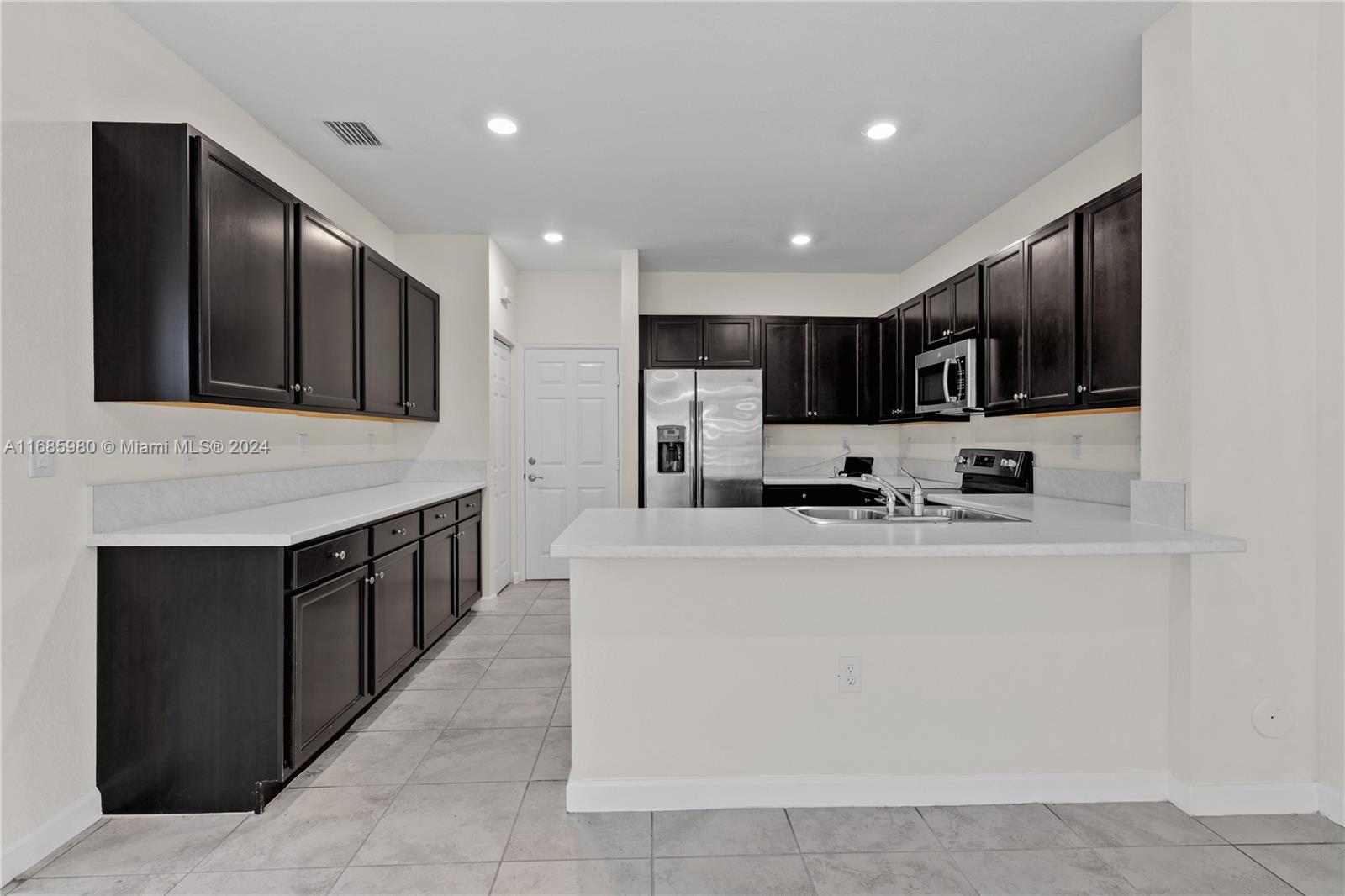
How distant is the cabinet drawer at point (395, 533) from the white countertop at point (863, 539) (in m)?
1.05

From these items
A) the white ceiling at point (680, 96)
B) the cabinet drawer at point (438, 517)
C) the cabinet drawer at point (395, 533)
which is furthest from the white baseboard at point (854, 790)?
the white ceiling at point (680, 96)

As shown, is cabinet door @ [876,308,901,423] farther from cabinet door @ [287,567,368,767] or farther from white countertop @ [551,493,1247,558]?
cabinet door @ [287,567,368,767]

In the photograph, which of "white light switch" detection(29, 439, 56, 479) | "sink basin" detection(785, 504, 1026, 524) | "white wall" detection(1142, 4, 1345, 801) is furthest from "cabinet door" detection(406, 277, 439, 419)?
"white wall" detection(1142, 4, 1345, 801)

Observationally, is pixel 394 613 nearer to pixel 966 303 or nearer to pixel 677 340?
pixel 677 340

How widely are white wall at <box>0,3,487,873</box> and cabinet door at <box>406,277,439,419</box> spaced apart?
1.66m

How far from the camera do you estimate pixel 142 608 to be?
2.10 meters

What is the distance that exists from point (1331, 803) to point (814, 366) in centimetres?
370

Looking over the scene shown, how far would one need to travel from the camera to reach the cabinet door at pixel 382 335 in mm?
3418

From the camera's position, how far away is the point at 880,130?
2965 mm

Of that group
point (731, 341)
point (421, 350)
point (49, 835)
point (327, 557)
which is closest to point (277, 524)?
point (327, 557)

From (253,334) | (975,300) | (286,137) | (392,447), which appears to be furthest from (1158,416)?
(392,447)

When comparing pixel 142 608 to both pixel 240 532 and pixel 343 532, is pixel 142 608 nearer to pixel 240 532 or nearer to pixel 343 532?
pixel 240 532

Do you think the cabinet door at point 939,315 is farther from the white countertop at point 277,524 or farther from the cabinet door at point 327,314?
the cabinet door at point 327,314

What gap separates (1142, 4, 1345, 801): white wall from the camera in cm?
206
